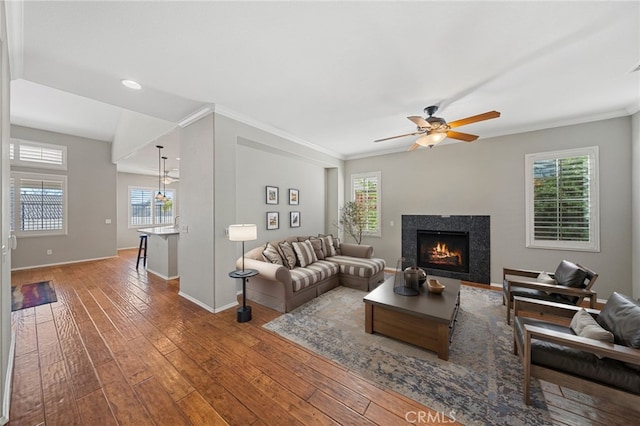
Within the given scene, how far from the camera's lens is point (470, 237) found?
4.68 m

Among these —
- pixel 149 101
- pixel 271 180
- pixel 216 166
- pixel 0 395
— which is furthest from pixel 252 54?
pixel 0 395

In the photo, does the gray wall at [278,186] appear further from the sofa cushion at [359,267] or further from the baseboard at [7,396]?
the baseboard at [7,396]

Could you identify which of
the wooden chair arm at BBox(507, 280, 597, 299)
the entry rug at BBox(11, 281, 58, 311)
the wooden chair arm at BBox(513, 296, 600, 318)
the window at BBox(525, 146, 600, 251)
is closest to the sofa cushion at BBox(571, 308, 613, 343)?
the wooden chair arm at BBox(513, 296, 600, 318)

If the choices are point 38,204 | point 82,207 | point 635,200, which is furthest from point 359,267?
point 38,204

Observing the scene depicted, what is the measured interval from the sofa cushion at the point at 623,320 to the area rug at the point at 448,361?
72 cm

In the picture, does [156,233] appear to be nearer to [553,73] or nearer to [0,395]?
[0,395]

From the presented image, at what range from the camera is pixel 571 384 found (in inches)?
64.9

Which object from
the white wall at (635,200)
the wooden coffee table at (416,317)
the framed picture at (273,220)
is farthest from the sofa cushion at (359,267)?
the white wall at (635,200)

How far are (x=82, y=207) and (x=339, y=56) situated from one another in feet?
26.0

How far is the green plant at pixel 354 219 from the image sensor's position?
5.89 m

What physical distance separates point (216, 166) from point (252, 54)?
1.62m

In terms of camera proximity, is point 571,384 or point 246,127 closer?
point 571,384

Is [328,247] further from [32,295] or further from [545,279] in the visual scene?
[32,295]

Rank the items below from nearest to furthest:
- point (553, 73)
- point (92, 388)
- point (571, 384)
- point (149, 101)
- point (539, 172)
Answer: point (571, 384) < point (92, 388) < point (553, 73) < point (149, 101) < point (539, 172)
